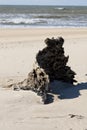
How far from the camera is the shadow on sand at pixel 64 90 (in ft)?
24.5

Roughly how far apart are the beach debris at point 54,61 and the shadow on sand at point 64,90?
0.15 metres

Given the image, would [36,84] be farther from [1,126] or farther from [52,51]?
[1,126]

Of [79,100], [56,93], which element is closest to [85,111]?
[79,100]

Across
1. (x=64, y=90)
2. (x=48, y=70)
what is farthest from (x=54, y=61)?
(x=64, y=90)

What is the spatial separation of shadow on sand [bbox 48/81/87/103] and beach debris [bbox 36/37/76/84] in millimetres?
147

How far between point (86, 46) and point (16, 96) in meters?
8.35

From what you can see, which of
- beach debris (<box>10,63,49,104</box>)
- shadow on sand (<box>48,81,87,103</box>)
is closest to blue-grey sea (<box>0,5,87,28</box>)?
shadow on sand (<box>48,81,87,103</box>)

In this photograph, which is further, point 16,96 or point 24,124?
point 16,96

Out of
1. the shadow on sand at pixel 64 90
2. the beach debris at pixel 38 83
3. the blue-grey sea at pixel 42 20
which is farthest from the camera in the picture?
the blue-grey sea at pixel 42 20

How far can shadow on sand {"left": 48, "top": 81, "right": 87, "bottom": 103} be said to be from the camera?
24.5 ft

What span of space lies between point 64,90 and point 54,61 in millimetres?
552

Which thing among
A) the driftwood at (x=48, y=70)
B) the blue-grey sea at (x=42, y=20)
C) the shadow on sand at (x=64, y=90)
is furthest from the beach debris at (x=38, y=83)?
the blue-grey sea at (x=42, y=20)

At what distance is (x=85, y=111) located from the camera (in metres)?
6.73

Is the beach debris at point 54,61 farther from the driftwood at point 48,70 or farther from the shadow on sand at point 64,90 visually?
the shadow on sand at point 64,90
